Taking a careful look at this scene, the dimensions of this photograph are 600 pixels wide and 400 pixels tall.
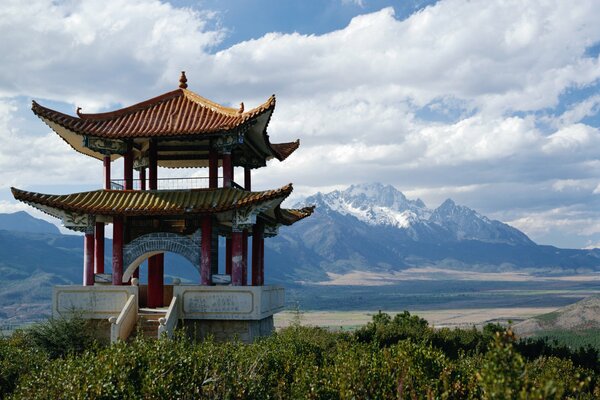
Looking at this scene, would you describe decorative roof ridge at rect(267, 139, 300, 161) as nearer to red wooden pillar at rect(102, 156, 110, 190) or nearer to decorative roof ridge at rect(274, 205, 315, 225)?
decorative roof ridge at rect(274, 205, 315, 225)

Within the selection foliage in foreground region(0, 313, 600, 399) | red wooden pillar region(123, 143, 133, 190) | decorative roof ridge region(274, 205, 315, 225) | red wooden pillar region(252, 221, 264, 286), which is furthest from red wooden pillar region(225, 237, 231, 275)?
foliage in foreground region(0, 313, 600, 399)

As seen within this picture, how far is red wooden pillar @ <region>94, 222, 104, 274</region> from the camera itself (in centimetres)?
2995

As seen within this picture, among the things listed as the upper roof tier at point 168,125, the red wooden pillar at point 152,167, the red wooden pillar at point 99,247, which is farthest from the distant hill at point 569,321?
the red wooden pillar at point 99,247

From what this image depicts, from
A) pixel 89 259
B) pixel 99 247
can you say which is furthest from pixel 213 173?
pixel 89 259

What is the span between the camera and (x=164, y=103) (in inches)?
1275

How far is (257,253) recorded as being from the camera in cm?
3497

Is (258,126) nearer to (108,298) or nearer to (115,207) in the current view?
(115,207)

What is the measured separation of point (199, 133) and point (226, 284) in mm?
5949

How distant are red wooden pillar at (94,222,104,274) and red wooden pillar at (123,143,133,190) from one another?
6.76 feet

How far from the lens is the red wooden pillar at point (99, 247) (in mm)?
29953

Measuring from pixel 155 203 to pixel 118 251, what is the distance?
250cm

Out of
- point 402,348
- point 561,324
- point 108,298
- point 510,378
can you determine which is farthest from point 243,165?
point 561,324

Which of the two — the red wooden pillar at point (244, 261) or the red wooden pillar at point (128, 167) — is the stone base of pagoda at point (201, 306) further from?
the red wooden pillar at point (128, 167)

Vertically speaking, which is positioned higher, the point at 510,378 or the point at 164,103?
the point at 164,103
